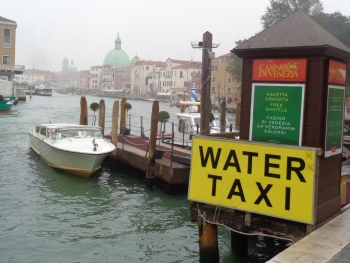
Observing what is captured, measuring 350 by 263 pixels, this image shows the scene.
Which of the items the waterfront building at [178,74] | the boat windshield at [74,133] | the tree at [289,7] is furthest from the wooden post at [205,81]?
the waterfront building at [178,74]

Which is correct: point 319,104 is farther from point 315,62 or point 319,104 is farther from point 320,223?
point 320,223

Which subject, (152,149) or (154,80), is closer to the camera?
(152,149)

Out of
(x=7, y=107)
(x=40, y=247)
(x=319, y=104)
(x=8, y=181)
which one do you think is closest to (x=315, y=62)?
(x=319, y=104)

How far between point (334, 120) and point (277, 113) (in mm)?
960

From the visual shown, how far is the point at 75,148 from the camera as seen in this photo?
15508 millimetres

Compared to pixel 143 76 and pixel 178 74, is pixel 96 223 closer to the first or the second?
pixel 178 74

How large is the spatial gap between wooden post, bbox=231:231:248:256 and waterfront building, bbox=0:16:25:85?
203 feet

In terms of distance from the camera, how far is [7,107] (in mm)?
45656

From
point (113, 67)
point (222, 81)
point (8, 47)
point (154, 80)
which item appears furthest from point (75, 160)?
point (113, 67)

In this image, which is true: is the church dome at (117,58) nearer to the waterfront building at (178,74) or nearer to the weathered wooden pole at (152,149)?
the waterfront building at (178,74)

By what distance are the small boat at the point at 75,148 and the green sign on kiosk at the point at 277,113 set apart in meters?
9.09

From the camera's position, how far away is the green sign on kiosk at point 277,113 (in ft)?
21.6

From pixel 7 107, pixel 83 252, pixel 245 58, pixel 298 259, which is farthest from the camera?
pixel 7 107

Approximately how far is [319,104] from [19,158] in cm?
1578
